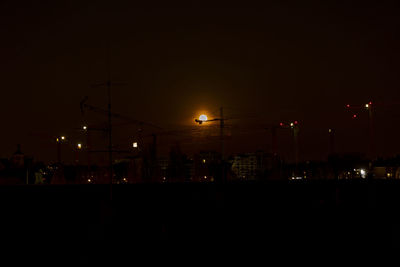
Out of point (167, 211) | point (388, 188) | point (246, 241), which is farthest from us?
point (388, 188)

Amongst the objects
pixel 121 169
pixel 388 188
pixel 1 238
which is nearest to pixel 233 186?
pixel 388 188

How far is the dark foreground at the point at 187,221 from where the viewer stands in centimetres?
2634

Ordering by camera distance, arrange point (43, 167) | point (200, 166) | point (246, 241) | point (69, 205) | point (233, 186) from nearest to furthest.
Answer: point (246, 241)
point (69, 205)
point (233, 186)
point (200, 166)
point (43, 167)

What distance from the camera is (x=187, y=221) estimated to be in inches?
1358

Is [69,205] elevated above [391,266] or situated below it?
above

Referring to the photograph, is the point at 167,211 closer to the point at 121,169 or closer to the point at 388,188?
the point at 388,188

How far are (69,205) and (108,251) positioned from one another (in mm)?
10239

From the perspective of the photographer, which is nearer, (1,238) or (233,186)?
(1,238)

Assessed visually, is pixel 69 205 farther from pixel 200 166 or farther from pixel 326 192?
pixel 200 166

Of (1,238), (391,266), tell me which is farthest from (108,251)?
(391,266)

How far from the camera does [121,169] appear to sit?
511 ft

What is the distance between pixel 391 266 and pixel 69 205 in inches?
848

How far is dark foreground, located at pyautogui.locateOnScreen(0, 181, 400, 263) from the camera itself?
86.4ft

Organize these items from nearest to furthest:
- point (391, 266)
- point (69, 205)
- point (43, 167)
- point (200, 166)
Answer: point (391, 266) < point (69, 205) < point (200, 166) < point (43, 167)
